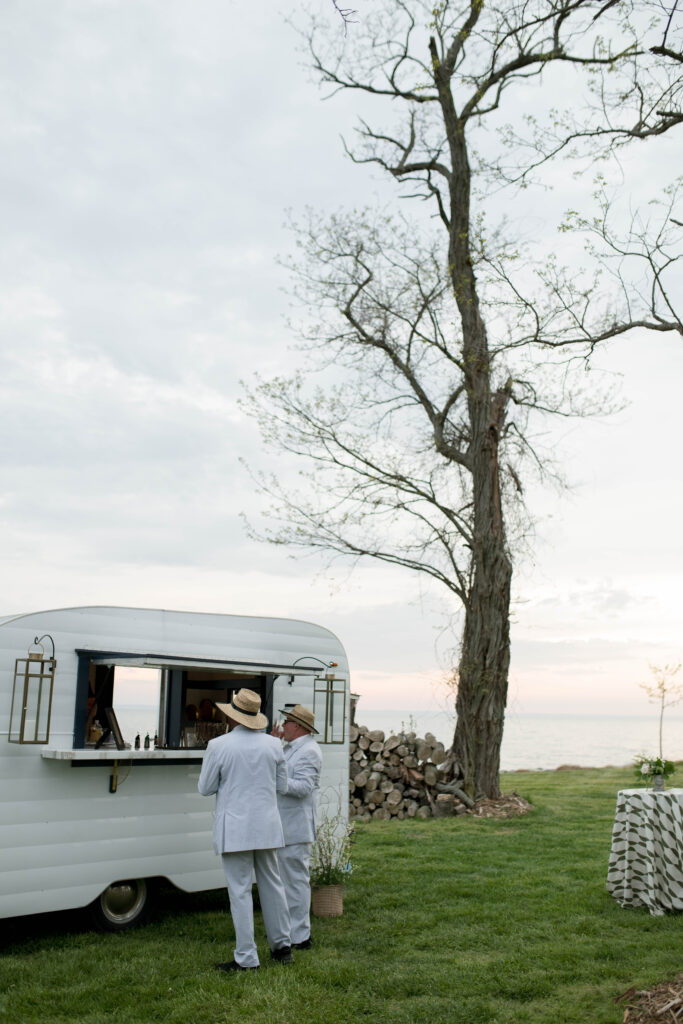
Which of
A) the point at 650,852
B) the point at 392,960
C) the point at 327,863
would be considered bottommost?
the point at 392,960

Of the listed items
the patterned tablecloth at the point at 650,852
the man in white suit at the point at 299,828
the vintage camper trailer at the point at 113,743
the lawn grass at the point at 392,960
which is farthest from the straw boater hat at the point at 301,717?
the patterned tablecloth at the point at 650,852

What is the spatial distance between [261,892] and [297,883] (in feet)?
1.54

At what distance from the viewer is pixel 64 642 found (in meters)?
6.63

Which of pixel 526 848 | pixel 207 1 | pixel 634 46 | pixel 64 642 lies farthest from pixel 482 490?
pixel 207 1

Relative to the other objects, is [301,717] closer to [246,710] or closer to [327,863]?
[246,710]

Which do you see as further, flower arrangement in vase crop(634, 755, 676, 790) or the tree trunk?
the tree trunk

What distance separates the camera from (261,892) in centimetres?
617

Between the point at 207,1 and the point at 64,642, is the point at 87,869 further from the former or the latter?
the point at 207,1

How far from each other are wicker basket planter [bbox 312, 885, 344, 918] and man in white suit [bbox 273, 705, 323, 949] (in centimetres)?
Result: 70

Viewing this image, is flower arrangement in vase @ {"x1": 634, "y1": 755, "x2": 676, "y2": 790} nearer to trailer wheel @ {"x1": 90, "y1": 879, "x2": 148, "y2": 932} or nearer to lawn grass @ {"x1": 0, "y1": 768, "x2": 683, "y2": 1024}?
lawn grass @ {"x1": 0, "y1": 768, "x2": 683, "y2": 1024}

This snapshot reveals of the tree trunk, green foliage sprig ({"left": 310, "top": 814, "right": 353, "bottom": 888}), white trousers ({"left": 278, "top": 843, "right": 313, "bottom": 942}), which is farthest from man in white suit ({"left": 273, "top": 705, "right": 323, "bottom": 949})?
the tree trunk

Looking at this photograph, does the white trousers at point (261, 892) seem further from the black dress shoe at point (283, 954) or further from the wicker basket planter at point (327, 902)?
the wicker basket planter at point (327, 902)

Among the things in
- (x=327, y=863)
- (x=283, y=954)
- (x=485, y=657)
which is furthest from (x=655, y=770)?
(x=485, y=657)

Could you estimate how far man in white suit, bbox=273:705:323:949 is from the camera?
6.52m
